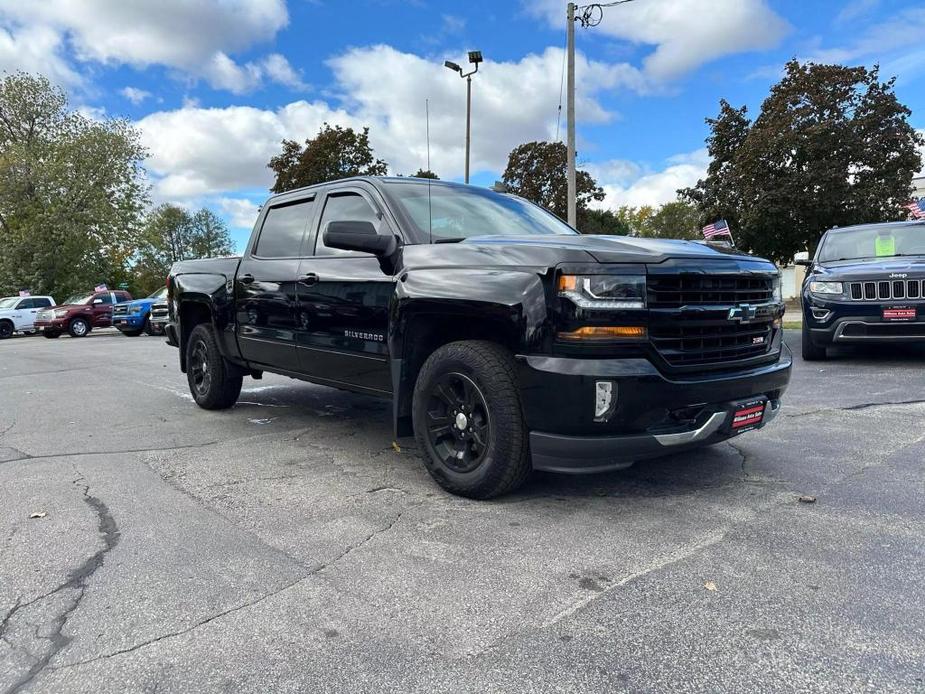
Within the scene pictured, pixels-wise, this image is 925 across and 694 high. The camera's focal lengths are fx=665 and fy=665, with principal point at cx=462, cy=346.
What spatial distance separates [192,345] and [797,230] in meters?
25.6

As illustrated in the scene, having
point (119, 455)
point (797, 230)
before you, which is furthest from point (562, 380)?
point (797, 230)

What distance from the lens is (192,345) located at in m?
6.59

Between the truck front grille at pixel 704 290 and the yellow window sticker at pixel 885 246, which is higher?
the yellow window sticker at pixel 885 246

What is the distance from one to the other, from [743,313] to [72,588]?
11.2 feet

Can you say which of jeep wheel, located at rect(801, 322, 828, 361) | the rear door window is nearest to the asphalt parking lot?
the rear door window

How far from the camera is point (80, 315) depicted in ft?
82.6

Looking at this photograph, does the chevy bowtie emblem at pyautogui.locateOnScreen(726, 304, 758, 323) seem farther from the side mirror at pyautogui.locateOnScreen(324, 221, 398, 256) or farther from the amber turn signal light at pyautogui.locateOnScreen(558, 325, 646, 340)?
the side mirror at pyautogui.locateOnScreen(324, 221, 398, 256)

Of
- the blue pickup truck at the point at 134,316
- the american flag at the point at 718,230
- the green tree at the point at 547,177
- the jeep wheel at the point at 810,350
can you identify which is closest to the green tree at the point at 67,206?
the blue pickup truck at the point at 134,316

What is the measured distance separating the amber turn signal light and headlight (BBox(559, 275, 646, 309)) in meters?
0.09

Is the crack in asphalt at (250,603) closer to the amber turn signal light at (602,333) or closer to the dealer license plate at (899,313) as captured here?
the amber turn signal light at (602,333)

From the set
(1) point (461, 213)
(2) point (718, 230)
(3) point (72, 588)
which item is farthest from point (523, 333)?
(2) point (718, 230)

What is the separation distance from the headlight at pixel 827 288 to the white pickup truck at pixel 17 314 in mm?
28118

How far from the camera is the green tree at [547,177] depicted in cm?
4519

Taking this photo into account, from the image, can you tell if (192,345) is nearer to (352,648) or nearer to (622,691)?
(352,648)
